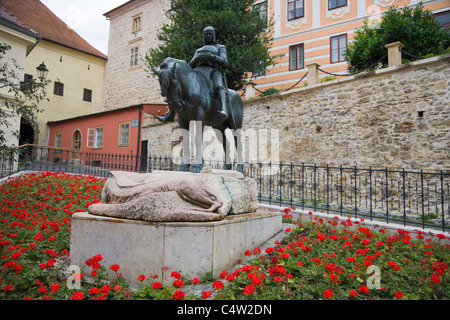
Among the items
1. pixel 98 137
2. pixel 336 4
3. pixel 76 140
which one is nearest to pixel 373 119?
pixel 336 4

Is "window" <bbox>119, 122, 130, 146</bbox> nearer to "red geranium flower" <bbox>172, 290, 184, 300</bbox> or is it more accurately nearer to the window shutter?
the window shutter

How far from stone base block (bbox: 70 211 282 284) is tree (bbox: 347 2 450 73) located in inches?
380

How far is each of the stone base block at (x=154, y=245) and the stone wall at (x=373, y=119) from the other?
8274 mm

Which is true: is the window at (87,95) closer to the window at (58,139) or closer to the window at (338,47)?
the window at (58,139)

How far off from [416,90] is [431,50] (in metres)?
2.31

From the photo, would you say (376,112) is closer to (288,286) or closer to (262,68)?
(262,68)

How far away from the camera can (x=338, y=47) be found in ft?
53.3

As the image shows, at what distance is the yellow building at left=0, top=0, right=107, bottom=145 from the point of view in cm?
2418

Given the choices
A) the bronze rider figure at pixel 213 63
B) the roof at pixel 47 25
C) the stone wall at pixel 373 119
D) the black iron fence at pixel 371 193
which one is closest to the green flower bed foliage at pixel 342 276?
the bronze rider figure at pixel 213 63

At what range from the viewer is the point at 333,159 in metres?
11.0

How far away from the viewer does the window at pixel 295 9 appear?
17.4 meters

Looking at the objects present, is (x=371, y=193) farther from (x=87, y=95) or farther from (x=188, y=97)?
(x=87, y=95)

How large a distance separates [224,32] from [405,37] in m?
7.34
